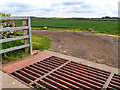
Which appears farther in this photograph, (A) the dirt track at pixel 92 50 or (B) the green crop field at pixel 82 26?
(B) the green crop field at pixel 82 26

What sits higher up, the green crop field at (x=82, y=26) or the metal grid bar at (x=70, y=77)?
the green crop field at (x=82, y=26)

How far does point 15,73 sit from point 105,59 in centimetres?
353

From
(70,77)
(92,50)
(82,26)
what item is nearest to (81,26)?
(82,26)

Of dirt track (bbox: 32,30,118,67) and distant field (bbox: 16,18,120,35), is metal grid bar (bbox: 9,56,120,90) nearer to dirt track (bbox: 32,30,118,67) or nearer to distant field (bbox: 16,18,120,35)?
dirt track (bbox: 32,30,118,67)

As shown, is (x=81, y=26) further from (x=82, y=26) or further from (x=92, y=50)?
(x=92, y=50)

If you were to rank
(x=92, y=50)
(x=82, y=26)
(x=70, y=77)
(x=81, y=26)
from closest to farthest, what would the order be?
(x=70, y=77)
(x=92, y=50)
(x=82, y=26)
(x=81, y=26)

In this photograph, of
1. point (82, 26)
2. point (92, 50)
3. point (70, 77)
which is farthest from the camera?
point (82, 26)

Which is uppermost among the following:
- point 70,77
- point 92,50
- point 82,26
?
point 82,26

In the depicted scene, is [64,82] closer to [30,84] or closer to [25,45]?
[30,84]

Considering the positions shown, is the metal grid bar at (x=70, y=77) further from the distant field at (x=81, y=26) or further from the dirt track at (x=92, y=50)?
the distant field at (x=81, y=26)

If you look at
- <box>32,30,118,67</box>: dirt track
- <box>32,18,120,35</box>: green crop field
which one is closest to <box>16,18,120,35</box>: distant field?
<box>32,18,120,35</box>: green crop field

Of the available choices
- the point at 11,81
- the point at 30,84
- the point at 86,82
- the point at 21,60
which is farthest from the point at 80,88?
the point at 21,60

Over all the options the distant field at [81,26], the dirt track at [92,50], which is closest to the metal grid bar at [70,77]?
the dirt track at [92,50]

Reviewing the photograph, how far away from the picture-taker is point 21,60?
4.36m
